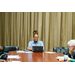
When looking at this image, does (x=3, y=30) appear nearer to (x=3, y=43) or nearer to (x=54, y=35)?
(x=3, y=43)

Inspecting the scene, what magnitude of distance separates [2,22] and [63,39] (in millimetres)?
3251

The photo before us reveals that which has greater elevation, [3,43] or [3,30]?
[3,30]

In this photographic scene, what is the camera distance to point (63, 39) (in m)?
6.58
